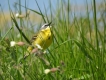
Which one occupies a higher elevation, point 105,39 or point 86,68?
point 105,39

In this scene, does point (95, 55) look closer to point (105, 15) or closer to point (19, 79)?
point (105, 15)

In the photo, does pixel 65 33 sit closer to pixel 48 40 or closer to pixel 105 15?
pixel 105 15

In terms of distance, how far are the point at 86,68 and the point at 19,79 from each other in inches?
19.6

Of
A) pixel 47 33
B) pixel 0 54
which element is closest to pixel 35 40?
pixel 47 33

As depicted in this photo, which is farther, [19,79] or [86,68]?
[86,68]

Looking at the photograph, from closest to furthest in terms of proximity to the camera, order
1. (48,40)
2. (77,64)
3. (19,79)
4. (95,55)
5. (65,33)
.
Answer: (19,79)
(95,55)
(77,64)
(65,33)
(48,40)

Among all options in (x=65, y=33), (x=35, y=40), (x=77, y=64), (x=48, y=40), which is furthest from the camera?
(x=35, y=40)

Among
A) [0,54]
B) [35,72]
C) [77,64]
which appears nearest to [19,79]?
[35,72]

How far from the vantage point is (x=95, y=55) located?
2.22 meters

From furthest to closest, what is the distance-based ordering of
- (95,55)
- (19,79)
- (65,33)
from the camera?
1. (65,33)
2. (95,55)
3. (19,79)

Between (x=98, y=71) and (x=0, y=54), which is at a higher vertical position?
(x=0, y=54)

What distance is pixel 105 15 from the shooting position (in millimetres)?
2348

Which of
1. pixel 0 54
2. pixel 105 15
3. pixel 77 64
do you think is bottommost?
pixel 77 64

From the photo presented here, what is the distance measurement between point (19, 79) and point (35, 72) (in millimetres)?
108
